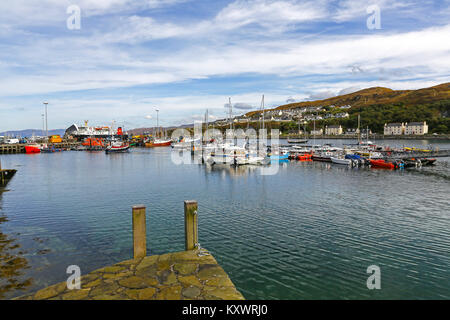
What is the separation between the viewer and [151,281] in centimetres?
795

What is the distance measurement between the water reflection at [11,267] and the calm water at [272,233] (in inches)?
10.6

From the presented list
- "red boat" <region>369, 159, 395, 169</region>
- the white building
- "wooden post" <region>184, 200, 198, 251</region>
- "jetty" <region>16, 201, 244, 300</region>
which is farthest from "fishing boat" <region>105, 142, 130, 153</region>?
the white building

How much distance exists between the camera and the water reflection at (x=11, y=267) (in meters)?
10.2

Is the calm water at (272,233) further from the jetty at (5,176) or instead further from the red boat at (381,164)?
the red boat at (381,164)

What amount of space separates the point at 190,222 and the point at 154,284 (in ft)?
8.98

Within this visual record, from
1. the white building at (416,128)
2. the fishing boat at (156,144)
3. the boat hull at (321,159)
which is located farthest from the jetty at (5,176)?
the white building at (416,128)

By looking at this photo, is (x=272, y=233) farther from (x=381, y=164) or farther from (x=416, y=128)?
(x=416, y=128)

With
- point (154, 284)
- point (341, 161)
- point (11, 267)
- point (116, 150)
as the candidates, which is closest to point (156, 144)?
point (116, 150)

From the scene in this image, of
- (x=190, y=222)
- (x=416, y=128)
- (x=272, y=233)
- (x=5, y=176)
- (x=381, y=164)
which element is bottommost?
(x=272, y=233)

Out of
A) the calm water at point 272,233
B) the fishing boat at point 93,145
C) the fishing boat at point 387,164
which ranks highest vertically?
the fishing boat at point 93,145
